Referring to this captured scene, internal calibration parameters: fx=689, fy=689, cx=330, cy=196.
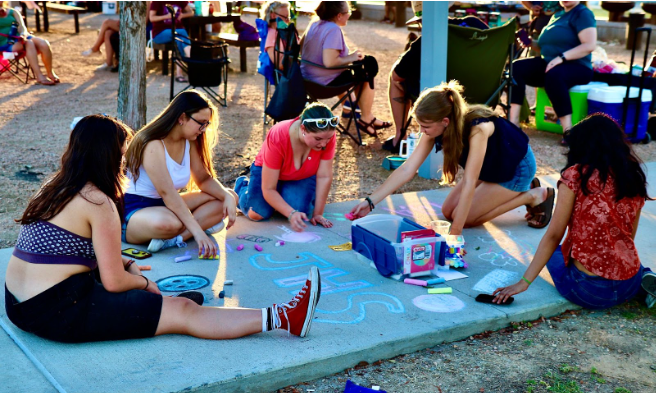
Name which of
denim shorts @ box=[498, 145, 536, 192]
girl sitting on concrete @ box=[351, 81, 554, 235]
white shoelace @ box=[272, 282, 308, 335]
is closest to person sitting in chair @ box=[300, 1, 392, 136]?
girl sitting on concrete @ box=[351, 81, 554, 235]

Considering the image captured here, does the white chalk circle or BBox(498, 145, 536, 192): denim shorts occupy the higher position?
BBox(498, 145, 536, 192): denim shorts

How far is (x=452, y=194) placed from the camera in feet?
15.4

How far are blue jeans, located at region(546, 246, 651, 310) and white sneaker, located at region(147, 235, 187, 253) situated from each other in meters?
2.11

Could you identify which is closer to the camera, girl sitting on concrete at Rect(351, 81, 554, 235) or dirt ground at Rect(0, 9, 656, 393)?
dirt ground at Rect(0, 9, 656, 393)

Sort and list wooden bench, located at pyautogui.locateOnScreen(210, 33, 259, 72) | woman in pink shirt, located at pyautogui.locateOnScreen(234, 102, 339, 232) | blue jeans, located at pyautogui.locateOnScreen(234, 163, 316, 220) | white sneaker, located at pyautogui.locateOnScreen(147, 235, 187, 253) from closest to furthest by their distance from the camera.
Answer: white sneaker, located at pyautogui.locateOnScreen(147, 235, 187, 253)
woman in pink shirt, located at pyautogui.locateOnScreen(234, 102, 339, 232)
blue jeans, located at pyautogui.locateOnScreen(234, 163, 316, 220)
wooden bench, located at pyautogui.locateOnScreen(210, 33, 259, 72)

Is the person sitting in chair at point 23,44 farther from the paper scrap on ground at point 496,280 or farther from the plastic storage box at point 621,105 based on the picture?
the paper scrap on ground at point 496,280

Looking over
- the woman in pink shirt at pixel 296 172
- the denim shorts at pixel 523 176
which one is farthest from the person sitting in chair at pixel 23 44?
the denim shorts at pixel 523 176

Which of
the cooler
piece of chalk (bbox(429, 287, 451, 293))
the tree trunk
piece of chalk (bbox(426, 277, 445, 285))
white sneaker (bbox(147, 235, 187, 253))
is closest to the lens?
piece of chalk (bbox(429, 287, 451, 293))

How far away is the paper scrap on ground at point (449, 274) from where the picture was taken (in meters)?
3.76

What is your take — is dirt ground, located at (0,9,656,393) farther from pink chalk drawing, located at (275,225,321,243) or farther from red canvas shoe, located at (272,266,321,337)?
pink chalk drawing, located at (275,225,321,243)

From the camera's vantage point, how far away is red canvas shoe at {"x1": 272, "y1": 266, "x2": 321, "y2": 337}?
293cm

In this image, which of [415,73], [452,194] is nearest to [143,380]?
[452,194]

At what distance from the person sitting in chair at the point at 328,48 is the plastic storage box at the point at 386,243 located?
9.24 feet

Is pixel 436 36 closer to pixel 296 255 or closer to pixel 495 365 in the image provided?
pixel 296 255
